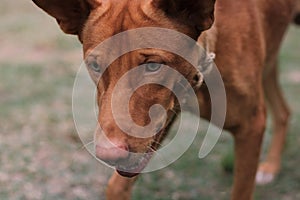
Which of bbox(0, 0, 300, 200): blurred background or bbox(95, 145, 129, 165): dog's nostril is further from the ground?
bbox(95, 145, 129, 165): dog's nostril

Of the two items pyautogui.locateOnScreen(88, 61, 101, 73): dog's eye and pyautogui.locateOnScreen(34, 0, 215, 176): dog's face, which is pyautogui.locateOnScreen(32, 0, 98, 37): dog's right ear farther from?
pyautogui.locateOnScreen(88, 61, 101, 73): dog's eye

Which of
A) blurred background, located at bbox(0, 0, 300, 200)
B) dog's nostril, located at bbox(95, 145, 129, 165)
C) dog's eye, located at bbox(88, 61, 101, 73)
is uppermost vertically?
dog's eye, located at bbox(88, 61, 101, 73)

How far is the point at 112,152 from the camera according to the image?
2.70m

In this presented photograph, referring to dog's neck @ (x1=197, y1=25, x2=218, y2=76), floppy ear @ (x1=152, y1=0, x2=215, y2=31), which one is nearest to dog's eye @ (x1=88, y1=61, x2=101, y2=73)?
floppy ear @ (x1=152, y1=0, x2=215, y2=31)

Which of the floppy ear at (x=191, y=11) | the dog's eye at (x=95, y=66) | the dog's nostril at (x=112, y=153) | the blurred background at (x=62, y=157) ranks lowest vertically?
the blurred background at (x=62, y=157)

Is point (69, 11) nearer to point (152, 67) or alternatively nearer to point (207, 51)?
point (152, 67)

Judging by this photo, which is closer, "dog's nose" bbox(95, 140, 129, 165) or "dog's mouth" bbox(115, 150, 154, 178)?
"dog's nose" bbox(95, 140, 129, 165)

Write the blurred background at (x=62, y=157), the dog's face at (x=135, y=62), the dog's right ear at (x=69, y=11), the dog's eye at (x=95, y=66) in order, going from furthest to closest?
1. the blurred background at (x=62, y=157)
2. the dog's right ear at (x=69, y=11)
3. the dog's eye at (x=95, y=66)
4. the dog's face at (x=135, y=62)

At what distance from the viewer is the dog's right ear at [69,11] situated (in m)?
→ 3.08

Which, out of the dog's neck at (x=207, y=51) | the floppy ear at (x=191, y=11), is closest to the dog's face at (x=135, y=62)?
the floppy ear at (x=191, y=11)

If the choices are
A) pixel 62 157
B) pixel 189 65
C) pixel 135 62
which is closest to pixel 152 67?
pixel 135 62

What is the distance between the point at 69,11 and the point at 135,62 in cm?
47

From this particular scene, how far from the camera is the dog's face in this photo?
284cm

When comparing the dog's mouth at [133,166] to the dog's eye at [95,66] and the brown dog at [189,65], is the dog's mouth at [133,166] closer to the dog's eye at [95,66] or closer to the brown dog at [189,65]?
the brown dog at [189,65]
